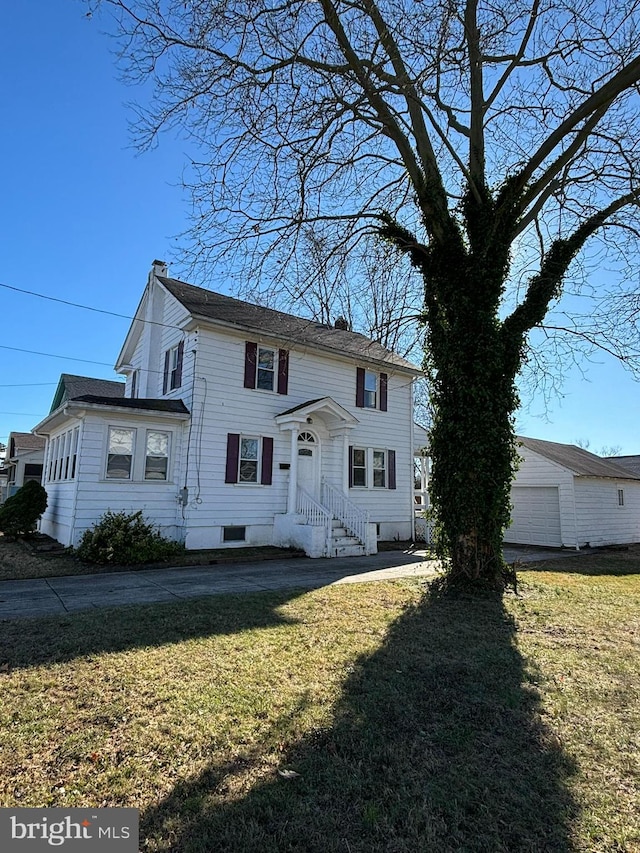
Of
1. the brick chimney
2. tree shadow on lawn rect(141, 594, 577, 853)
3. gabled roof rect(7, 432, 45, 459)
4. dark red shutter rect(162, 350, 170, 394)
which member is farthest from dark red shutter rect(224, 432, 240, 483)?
gabled roof rect(7, 432, 45, 459)

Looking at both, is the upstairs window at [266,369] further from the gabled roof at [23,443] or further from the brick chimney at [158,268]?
the gabled roof at [23,443]

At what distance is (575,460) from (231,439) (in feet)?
46.2

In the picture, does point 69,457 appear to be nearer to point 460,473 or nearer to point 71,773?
point 460,473

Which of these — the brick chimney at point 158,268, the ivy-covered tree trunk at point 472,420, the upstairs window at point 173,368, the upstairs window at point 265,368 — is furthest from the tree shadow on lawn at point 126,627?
the brick chimney at point 158,268

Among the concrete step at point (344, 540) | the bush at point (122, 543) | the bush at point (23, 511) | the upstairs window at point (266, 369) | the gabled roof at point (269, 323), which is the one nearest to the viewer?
the bush at point (122, 543)

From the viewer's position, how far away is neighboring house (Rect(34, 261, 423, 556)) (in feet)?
40.0

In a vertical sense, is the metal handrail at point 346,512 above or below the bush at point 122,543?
above

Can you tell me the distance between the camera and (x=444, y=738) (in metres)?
3.07

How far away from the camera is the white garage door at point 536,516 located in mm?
17500

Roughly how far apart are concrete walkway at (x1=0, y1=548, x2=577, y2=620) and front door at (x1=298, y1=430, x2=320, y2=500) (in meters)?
3.17

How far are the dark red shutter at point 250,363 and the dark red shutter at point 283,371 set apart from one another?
0.88 meters

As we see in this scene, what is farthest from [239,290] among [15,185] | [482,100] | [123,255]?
[15,185]

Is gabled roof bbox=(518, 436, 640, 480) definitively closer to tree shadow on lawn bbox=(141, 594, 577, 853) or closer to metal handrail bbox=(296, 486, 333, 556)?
metal handrail bbox=(296, 486, 333, 556)

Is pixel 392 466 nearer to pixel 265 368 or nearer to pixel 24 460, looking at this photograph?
pixel 265 368
